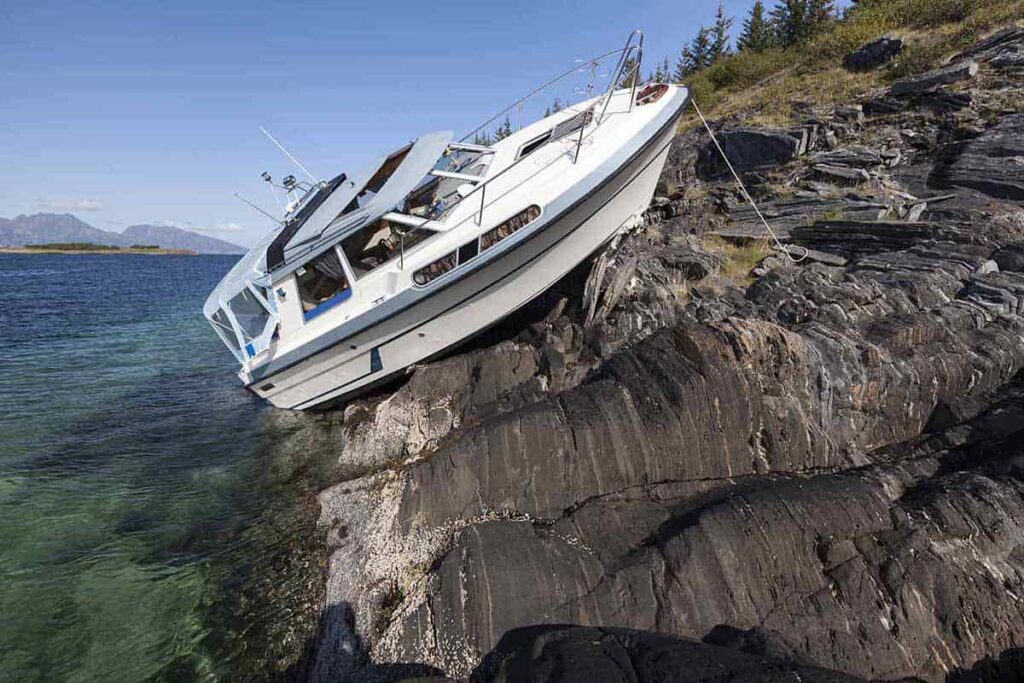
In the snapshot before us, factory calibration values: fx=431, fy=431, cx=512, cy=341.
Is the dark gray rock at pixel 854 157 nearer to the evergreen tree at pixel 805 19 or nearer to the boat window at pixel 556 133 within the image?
the boat window at pixel 556 133

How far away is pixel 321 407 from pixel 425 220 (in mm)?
4756

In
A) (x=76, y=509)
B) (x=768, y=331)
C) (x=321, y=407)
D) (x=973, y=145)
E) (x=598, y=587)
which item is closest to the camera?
(x=598, y=587)

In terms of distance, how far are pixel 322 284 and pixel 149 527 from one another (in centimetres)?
483

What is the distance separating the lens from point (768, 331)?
5.43 m

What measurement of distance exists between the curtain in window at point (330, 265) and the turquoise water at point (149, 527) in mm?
3321

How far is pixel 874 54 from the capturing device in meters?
18.8

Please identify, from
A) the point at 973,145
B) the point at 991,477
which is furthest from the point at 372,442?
the point at 973,145

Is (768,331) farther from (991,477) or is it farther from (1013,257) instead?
(1013,257)

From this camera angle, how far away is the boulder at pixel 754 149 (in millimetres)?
14719

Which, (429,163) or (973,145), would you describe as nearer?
(429,163)

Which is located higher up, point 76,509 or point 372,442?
point 76,509

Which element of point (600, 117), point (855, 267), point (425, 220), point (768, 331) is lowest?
point (855, 267)

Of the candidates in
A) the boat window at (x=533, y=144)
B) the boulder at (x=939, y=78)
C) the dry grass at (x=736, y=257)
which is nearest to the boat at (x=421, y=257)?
the boat window at (x=533, y=144)

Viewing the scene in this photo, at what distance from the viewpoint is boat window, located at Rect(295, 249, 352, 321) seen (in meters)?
→ 8.20
